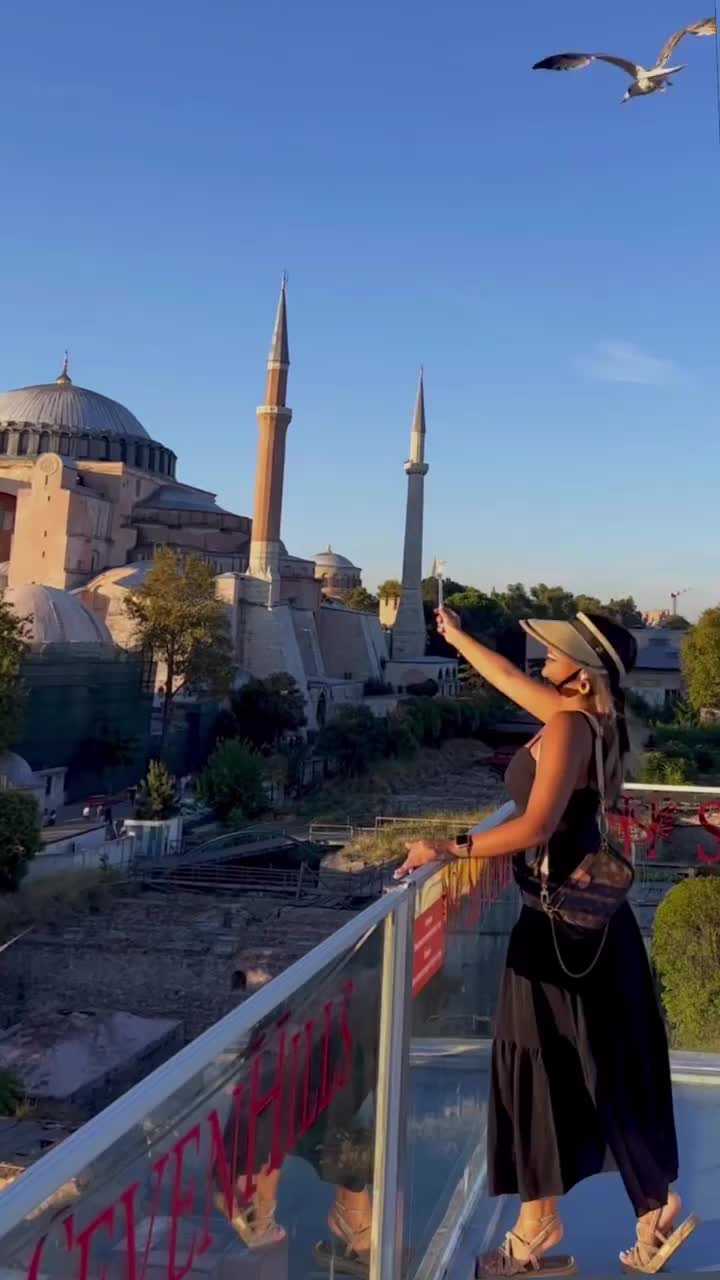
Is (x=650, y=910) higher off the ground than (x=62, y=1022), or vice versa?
(x=650, y=910)

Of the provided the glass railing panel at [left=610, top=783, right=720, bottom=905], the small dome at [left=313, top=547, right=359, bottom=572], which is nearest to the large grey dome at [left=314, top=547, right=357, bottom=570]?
the small dome at [left=313, top=547, right=359, bottom=572]

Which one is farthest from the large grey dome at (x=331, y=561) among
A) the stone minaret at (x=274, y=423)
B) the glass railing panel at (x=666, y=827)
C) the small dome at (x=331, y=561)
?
the glass railing panel at (x=666, y=827)

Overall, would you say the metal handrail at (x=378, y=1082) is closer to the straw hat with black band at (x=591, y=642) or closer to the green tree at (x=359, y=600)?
the straw hat with black band at (x=591, y=642)

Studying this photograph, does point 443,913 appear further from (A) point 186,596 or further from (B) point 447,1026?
(A) point 186,596

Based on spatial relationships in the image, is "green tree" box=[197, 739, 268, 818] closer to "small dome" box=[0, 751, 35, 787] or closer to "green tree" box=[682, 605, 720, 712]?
"small dome" box=[0, 751, 35, 787]

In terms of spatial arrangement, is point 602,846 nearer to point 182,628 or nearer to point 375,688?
point 182,628

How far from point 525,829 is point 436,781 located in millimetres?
21594

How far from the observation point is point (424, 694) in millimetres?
30250

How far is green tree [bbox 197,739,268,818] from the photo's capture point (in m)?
17.6

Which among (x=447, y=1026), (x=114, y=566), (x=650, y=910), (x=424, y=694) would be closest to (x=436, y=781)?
(x=424, y=694)

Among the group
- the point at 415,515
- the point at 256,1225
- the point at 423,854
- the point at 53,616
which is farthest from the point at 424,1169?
the point at 415,515

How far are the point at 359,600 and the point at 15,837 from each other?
81.4 feet

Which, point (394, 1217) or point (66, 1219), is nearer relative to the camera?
point (66, 1219)

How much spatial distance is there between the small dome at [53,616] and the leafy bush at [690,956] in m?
16.4
